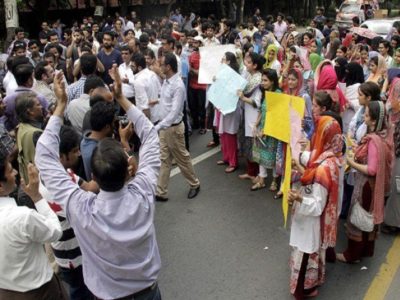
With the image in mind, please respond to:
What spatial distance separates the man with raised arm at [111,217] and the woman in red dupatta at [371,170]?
7.20 feet

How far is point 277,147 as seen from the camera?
Answer: 565 cm

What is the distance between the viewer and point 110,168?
217 cm

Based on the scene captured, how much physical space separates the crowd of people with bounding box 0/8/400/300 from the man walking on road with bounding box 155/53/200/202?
0.05 ft

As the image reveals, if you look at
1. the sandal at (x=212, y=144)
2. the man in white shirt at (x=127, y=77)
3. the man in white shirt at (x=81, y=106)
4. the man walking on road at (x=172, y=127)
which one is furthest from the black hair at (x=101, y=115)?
the sandal at (x=212, y=144)

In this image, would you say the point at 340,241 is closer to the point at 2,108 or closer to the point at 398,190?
the point at 398,190

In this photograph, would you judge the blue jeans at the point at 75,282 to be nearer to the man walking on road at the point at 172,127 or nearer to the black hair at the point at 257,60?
the man walking on road at the point at 172,127

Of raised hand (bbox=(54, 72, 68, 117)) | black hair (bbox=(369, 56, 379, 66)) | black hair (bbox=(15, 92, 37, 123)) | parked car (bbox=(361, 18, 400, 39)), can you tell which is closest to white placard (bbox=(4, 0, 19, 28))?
black hair (bbox=(15, 92, 37, 123))

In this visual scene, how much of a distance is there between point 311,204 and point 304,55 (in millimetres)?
4903

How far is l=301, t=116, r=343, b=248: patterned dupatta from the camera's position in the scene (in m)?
3.38

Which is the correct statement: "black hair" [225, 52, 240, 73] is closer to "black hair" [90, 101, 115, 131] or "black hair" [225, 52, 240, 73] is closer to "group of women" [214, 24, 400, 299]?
"group of women" [214, 24, 400, 299]

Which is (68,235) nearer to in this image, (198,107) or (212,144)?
(212,144)

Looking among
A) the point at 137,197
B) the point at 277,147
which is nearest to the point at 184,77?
the point at 277,147

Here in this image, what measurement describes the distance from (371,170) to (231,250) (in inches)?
59.3

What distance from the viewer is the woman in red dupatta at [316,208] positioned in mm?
3385
